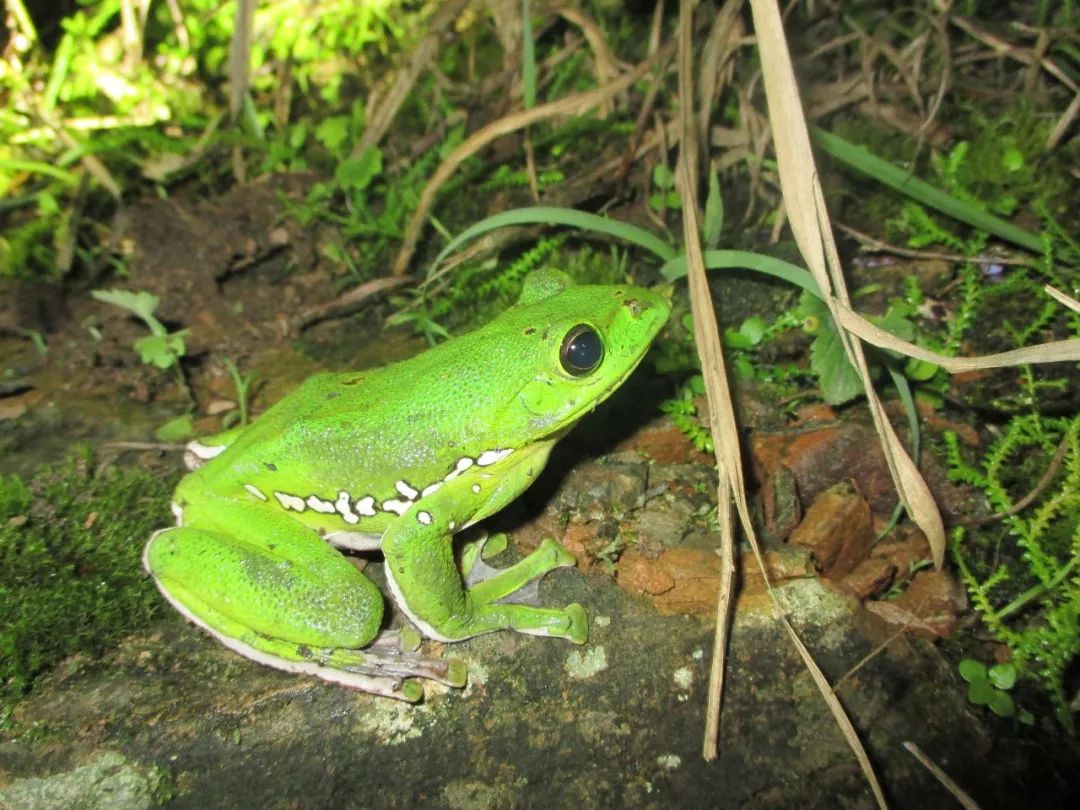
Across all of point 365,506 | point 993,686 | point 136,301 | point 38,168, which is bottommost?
point 993,686

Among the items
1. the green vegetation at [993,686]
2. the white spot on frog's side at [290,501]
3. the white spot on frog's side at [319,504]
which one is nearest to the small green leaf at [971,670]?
the green vegetation at [993,686]

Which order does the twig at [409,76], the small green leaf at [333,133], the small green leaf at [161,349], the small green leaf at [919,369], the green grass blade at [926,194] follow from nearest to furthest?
the small green leaf at [919,369] → the green grass blade at [926,194] → the small green leaf at [161,349] → the twig at [409,76] → the small green leaf at [333,133]

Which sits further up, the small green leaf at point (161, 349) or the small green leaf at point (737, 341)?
the small green leaf at point (161, 349)

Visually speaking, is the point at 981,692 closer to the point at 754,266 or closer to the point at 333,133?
the point at 754,266

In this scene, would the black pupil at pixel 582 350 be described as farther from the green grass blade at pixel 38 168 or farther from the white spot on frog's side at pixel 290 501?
the green grass blade at pixel 38 168

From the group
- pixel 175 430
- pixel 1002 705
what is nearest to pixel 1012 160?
pixel 1002 705

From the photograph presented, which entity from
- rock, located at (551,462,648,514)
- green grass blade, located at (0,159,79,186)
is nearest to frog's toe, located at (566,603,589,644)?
rock, located at (551,462,648,514)
